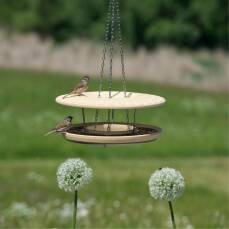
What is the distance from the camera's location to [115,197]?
11.1 meters

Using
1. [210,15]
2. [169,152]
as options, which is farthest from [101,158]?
[210,15]

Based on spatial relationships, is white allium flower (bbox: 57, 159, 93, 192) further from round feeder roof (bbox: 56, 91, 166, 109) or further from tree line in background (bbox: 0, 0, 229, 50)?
tree line in background (bbox: 0, 0, 229, 50)

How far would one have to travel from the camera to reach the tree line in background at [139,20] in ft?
112

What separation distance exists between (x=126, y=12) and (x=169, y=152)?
21.5m

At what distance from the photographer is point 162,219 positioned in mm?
9438

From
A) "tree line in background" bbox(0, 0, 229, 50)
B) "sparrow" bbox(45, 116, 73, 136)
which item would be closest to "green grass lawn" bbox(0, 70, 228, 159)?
"sparrow" bbox(45, 116, 73, 136)

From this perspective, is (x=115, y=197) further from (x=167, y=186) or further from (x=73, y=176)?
(x=167, y=186)

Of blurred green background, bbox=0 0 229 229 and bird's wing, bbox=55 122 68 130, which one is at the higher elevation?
bird's wing, bbox=55 122 68 130

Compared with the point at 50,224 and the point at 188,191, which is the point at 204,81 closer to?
the point at 188,191

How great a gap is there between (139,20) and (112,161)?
73.6ft

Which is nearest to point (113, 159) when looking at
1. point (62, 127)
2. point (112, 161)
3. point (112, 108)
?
point (112, 161)

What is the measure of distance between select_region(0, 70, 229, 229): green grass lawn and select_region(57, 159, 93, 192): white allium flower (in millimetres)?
3670

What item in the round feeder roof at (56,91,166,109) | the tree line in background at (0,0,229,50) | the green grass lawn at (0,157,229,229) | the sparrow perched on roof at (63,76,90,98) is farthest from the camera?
the tree line in background at (0,0,229,50)

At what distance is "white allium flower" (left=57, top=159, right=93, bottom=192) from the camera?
4332 mm
